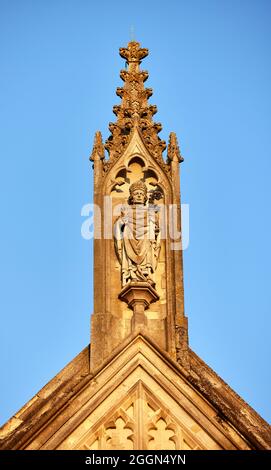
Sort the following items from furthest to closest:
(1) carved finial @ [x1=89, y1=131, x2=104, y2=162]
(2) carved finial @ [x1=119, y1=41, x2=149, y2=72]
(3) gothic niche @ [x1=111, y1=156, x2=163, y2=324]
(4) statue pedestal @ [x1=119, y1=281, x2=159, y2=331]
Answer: (2) carved finial @ [x1=119, y1=41, x2=149, y2=72], (1) carved finial @ [x1=89, y1=131, x2=104, y2=162], (3) gothic niche @ [x1=111, y1=156, x2=163, y2=324], (4) statue pedestal @ [x1=119, y1=281, x2=159, y2=331]

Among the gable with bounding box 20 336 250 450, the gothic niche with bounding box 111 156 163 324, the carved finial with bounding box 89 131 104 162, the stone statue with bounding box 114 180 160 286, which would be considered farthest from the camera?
the carved finial with bounding box 89 131 104 162

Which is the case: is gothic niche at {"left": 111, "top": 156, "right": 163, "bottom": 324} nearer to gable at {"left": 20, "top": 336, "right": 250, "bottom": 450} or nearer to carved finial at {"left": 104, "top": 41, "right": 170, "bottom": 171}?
carved finial at {"left": 104, "top": 41, "right": 170, "bottom": 171}

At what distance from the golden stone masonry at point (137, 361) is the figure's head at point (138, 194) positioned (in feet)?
0.05

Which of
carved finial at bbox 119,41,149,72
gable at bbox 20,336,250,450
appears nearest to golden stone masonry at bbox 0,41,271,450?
gable at bbox 20,336,250,450

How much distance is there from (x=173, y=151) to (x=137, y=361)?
394 cm

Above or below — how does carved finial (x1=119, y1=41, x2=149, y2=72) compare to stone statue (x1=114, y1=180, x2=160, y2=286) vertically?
above

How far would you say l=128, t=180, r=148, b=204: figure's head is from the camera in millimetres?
22281

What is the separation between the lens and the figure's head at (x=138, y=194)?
2228 cm

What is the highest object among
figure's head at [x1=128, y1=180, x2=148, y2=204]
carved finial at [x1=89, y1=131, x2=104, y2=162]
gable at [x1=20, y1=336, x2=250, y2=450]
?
carved finial at [x1=89, y1=131, x2=104, y2=162]

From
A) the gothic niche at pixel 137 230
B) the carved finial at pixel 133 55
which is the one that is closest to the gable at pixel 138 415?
the gothic niche at pixel 137 230

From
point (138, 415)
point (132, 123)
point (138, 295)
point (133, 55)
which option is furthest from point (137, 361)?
point (133, 55)

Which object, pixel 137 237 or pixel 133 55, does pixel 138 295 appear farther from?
pixel 133 55

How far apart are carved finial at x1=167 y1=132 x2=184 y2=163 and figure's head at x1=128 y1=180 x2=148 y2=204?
839 mm

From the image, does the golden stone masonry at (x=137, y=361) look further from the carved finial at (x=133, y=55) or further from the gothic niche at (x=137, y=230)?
the carved finial at (x=133, y=55)
